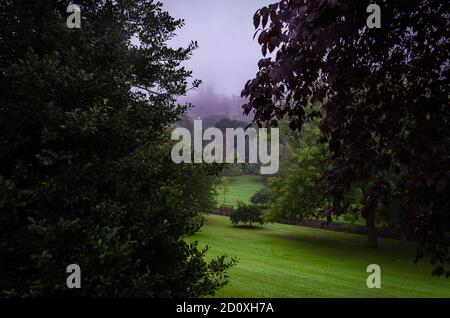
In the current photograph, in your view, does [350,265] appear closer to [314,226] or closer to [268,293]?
[268,293]

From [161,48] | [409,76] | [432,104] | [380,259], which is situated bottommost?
[380,259]

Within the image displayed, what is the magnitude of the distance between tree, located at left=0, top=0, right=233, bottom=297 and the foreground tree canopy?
2.05m

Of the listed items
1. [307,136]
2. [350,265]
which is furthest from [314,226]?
[350,265]

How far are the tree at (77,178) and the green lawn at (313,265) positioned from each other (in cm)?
667

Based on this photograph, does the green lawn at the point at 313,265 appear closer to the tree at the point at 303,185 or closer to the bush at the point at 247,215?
the bush at the point at 247,215

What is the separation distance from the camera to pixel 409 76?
19.9ft

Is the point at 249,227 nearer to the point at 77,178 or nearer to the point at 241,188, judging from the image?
the point at 77,178

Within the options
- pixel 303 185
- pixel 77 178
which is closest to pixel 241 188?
pixel 303 185

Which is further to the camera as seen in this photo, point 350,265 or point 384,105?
point 350,265

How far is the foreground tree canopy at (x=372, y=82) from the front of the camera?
448 cm

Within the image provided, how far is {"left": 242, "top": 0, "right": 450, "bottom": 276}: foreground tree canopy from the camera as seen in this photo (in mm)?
4480

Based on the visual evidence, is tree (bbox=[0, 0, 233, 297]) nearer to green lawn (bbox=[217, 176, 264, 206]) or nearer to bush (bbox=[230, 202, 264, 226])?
Answer: bush (bbox=[230, 202, 264, 226])
